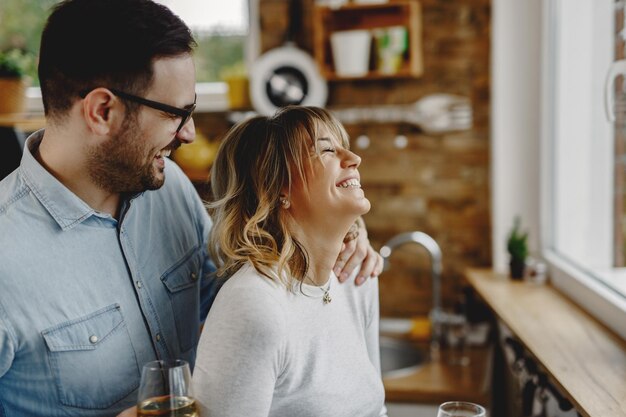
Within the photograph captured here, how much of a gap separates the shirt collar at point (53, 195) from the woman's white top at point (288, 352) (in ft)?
1.10

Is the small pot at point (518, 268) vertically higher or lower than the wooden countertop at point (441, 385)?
higher

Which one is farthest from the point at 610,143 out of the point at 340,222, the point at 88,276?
the point at 88,276

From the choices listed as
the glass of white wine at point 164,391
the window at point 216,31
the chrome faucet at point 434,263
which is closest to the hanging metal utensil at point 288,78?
the window at point 216,31

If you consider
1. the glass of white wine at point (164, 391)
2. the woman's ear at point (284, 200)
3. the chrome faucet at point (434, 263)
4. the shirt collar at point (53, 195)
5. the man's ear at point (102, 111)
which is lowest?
the chrome faucet at point (434, 263)

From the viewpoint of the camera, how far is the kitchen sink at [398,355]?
3.06 m

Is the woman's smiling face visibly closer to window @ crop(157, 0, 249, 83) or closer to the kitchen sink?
the kitchen sink

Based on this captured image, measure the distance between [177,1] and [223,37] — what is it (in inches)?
12.1

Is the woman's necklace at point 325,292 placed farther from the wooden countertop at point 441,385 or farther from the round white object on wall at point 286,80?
the round white object on wall at point 286,80

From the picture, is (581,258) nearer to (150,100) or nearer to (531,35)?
(531,35)

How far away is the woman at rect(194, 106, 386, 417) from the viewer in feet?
5.00

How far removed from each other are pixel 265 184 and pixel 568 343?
958 millimetres

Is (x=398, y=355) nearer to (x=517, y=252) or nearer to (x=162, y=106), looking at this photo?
(x=517, y=252)

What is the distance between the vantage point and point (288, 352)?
4.88ft

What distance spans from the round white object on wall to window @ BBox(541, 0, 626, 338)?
98cm
